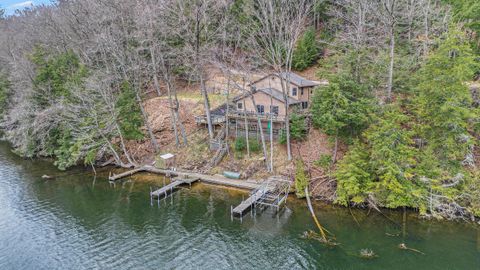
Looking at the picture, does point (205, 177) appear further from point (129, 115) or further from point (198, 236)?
point (129, 115)

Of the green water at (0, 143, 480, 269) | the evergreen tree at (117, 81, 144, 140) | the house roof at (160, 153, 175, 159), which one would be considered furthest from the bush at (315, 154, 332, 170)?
the evergreen tree at (117, 81, 144, 140)

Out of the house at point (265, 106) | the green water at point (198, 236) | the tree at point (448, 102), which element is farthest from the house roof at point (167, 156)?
the tree at point (448, 102)

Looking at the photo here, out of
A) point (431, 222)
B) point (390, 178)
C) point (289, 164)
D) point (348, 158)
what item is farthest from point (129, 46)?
point (431, 222)

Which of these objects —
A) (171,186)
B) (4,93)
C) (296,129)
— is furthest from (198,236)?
(4,93)

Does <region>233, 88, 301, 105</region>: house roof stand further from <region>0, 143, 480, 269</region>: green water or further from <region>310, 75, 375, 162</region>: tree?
<region>0, 143, 480, 269</region>: green water

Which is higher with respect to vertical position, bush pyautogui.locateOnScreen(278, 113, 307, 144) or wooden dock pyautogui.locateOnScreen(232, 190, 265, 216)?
bush pyautogui.locateOnScreen(278, 113, 307, 144)

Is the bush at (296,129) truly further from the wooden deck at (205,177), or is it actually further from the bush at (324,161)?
the wooden deck at (205,177)

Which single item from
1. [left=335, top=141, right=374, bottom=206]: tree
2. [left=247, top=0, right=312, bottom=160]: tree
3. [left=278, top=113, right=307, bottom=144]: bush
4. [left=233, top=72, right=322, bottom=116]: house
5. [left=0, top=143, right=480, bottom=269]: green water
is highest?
[left=247, top=0, right=312, bottom=160]: tree
